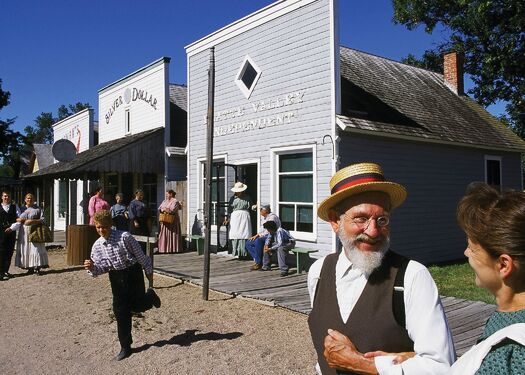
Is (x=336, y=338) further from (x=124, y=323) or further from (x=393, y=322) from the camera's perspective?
(x=124, y=323)

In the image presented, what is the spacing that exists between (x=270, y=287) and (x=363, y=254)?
20.7ft

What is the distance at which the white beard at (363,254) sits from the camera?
6.64 ft

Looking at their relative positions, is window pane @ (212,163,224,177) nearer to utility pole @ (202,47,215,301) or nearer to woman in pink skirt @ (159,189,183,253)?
woman in pink skirt @ (159,189,183,253)

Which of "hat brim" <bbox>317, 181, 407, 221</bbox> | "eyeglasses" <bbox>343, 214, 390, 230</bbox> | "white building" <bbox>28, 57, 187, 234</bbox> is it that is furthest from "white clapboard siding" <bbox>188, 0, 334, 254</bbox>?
"eyeglasses" <bbox>343, 214, 390, 230</bbox>

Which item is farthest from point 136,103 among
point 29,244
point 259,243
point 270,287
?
point 270,287

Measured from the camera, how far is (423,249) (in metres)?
11.3

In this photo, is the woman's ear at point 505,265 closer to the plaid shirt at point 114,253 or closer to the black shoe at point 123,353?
the plaid shirt at point 114,253

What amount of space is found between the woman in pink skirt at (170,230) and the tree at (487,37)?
40.1ft

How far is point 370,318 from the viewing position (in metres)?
1.92

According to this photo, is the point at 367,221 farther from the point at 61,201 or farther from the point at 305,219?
the point at 61,201

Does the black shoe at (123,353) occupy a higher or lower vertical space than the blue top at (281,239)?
lower

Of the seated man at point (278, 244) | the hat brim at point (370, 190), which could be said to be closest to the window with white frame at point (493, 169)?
the seated man at point (278, 244)

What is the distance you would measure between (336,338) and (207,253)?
5739mm

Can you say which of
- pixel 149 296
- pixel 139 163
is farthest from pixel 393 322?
pixel 139 163
